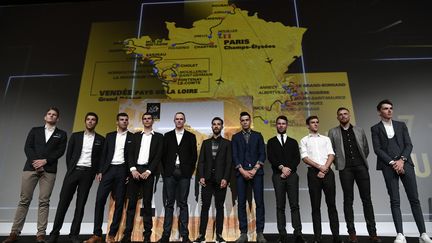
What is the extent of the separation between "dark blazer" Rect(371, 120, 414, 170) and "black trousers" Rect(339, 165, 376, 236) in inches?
8.1

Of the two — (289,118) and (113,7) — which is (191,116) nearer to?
(289,118)

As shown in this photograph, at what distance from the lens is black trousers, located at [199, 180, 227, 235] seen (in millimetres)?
3412

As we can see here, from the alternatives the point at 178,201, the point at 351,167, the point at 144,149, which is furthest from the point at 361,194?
the point at 144,149

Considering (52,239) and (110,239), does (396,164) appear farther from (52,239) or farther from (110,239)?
(52,239)

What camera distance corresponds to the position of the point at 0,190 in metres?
4.43

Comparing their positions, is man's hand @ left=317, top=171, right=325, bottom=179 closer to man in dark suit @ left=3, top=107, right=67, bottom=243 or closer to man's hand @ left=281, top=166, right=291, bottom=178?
man's hand @ left=281, top=166, right=291, bottom=178

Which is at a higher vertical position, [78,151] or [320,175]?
[78,151]

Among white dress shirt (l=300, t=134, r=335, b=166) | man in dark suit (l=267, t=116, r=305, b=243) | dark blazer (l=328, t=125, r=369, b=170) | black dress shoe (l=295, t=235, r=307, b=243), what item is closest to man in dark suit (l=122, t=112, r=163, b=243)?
man in dark suit (l=267, t=116, r=305, b=243)

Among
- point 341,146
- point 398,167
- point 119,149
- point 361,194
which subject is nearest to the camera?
point 398,167

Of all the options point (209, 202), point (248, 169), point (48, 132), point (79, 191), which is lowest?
point (209, 202)

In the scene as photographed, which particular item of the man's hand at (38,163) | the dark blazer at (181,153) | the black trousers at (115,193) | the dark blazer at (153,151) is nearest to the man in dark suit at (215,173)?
the dark blazer at (181,153)

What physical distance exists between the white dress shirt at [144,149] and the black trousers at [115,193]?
0.19 metres

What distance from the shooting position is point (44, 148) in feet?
11.9

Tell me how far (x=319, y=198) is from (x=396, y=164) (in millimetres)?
864
